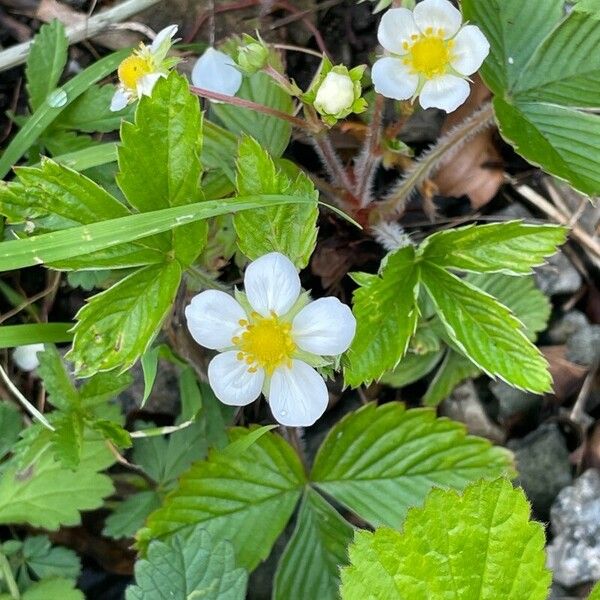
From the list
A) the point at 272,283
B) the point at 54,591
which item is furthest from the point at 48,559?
the point at 272,283

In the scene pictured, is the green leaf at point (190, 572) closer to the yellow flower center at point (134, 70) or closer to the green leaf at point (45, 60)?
the yellow flower center at point (134, 70)

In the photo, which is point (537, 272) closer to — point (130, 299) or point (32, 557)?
point (130, 299)

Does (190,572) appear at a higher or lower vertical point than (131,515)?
higher

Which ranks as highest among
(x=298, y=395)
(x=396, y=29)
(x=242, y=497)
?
(x=396, y=29)

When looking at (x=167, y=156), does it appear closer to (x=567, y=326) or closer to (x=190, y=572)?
(x=190, y=572)

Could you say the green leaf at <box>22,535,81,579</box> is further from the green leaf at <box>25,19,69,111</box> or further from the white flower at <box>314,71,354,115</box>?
the white flower at <box>314,71,354,115</box>

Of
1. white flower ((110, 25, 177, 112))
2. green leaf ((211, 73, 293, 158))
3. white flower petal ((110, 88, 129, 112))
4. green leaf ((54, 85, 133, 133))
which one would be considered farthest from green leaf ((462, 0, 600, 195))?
green leaf ((54, 85, 133, 133))
